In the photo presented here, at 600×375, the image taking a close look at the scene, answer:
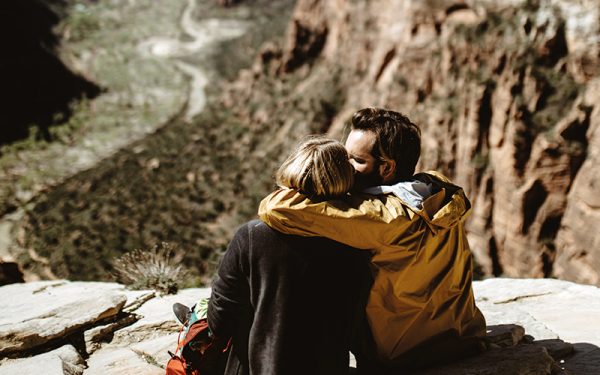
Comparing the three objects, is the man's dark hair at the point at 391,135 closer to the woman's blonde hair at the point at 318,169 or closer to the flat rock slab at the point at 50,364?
the woman's blonde hair at the point at 318,169

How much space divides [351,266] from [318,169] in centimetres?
60

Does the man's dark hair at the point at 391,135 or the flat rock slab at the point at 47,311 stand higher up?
the man's dark hair at the point at 391,135

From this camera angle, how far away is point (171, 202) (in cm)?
1939

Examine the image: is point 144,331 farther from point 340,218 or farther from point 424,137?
point 424,137

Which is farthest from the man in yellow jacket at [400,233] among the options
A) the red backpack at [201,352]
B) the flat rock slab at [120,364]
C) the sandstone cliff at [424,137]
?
the sandstone cliff at [424,137]

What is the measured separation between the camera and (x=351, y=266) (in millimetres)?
2621

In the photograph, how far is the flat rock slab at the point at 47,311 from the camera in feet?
12.8

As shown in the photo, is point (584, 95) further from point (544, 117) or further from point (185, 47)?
point (185, 47)

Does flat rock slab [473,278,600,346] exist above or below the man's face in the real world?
below

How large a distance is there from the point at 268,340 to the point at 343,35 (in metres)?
20.1

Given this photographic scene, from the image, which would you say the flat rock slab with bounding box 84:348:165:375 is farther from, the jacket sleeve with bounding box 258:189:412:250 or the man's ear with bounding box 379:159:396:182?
the man's ear with bounding box 379:159:396:182

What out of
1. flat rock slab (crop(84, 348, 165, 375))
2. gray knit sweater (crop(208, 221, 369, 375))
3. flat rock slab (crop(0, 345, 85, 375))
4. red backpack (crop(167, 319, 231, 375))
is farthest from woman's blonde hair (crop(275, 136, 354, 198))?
flat rock slab (crop(0, 345, 85, 375))

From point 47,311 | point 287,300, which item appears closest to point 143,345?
point 47,311

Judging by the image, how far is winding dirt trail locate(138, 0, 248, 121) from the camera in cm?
3553
